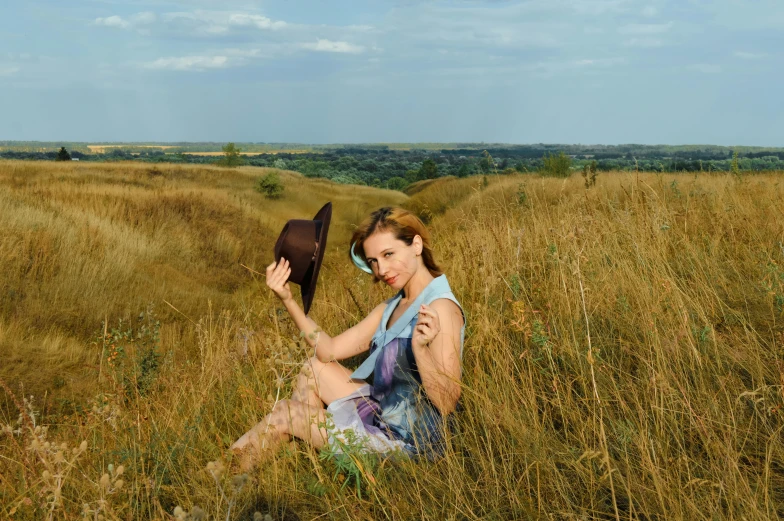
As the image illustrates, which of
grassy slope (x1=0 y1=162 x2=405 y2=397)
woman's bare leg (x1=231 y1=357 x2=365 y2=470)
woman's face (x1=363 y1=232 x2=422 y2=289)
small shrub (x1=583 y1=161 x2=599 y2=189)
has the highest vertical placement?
small shrub (x1=583 y1=161 x2=599 y2=189)

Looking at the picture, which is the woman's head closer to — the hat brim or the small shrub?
the hat brim

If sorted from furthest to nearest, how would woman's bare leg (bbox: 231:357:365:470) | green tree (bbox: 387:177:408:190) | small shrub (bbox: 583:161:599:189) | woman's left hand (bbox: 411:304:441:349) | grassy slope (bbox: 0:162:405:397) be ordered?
green tree (bbox: 387:177:408:190) → small shrub (bbox: 583:161:599:189) → grassy slope (bbox: 0:162:405:397) → woman's bare leg (bbox: 231:357:365:470) → woman's left hand (bbox: 411:304:441:349)

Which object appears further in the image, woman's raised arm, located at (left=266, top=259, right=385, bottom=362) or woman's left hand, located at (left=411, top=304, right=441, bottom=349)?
woman's raised arm, located at (left=266, top=259, right=385, bottom=362)

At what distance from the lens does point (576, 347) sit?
9.75 feet

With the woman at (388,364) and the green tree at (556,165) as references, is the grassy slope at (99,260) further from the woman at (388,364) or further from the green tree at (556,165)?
the green tree at (556,165)

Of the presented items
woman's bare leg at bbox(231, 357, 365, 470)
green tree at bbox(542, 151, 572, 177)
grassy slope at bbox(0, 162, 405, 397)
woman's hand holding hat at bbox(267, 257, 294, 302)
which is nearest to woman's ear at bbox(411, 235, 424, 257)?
woman's hand holding hat at bbox(267, 257, 294, 302)

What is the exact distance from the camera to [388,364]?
3072 mm

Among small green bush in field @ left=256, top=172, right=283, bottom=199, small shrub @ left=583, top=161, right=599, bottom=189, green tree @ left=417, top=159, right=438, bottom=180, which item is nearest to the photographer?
small shrub @ left=583, top=161, right=599, bottom=189

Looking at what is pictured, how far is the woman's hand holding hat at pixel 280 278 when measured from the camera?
10.0 feet

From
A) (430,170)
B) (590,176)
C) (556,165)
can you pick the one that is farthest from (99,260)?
(430,170)

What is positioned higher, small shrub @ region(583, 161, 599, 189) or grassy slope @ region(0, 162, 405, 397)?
small shrub @ region(583, 161, 599, 189)

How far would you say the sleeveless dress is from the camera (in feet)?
9.05

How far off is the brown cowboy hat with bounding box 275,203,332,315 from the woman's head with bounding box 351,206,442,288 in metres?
0.22

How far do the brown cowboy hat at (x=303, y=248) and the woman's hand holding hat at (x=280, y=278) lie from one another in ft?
0.15
